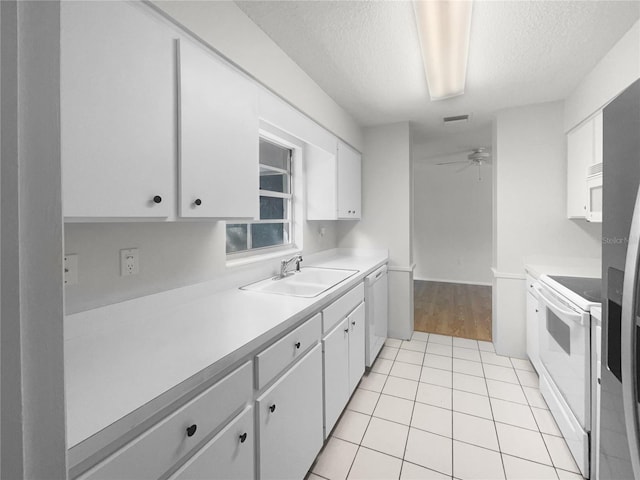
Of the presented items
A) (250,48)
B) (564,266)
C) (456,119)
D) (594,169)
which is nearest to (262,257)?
(250,48)

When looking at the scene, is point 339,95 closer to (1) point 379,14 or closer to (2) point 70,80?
(1) point 379,14

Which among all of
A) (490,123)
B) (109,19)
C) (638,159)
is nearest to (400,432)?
(638,159)

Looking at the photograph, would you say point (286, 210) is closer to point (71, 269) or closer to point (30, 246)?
point (71, 269)

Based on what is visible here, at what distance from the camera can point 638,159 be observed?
62 centimetres

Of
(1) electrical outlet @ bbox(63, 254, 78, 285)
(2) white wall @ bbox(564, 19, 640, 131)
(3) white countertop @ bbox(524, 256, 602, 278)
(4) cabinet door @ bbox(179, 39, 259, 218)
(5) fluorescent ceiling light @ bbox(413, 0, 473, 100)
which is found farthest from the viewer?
(3) white countertop @ bbox(524, 256, 602, 278)

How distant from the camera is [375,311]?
269cm

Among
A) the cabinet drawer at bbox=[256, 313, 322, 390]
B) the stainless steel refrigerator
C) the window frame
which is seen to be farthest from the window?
the stainless steel refrigerator

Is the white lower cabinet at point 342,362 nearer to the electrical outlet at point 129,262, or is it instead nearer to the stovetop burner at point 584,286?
the electrical outlet at point 129,262

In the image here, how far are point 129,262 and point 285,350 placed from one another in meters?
0.74

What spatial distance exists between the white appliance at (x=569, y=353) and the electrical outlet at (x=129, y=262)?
2.13 metres

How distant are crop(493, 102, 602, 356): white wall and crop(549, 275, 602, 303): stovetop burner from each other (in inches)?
27.9

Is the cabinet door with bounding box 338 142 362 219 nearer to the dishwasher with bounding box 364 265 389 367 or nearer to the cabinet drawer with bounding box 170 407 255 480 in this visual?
the dishwasher with bounding box 364 265 389 367

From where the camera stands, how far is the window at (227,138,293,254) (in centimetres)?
A: 211

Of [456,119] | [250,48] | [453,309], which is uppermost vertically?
[456,119]
